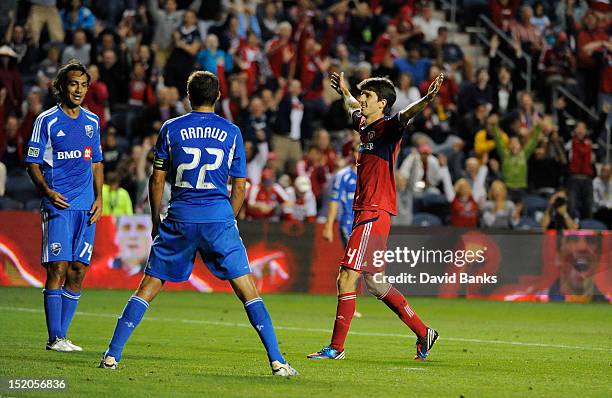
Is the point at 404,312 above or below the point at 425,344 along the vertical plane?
above

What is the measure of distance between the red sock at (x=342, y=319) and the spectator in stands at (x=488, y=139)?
14.9 m

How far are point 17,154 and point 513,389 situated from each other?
633 inches

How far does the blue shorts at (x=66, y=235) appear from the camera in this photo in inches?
461

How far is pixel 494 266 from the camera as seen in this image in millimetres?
21922

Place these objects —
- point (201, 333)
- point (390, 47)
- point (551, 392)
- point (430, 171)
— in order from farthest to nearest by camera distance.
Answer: point (390, 47)
point (430, 171)
point (201, 333)
point (551, 392)

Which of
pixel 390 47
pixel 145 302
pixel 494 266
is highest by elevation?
pixel 390 47

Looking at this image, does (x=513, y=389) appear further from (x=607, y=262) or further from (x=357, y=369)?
(x=607, y=262)

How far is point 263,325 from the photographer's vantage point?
31.7ft

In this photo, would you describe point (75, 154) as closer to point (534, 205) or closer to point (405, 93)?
point (405, 93)

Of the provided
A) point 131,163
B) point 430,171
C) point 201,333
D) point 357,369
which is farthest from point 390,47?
point 357,369

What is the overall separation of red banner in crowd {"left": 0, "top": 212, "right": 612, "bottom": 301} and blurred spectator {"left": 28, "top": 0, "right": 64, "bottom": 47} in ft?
17.7

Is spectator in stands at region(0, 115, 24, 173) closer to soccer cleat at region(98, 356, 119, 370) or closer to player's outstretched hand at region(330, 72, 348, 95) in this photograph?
player's outstretched hand at region(330, 72, 348, 95)

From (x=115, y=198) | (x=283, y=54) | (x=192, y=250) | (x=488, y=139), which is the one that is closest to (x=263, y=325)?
(x=192, y=250)

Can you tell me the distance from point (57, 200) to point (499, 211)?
45.5 feet
